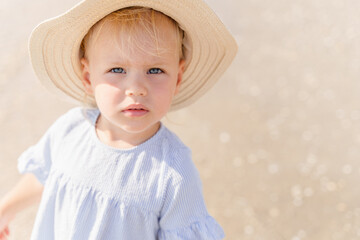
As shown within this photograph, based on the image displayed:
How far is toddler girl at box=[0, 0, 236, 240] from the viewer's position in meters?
1.27

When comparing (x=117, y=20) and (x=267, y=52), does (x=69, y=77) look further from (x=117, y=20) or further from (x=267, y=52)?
(x=267, y=52)

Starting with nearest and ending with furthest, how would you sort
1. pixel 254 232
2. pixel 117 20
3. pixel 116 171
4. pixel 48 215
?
1. pixel 117 20
2. pixel 116 171
3. pixel 48 215
4. pixel 254 232

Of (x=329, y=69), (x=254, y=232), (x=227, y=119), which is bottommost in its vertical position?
(x=254, y=232)

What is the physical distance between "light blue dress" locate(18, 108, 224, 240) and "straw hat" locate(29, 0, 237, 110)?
200 mm

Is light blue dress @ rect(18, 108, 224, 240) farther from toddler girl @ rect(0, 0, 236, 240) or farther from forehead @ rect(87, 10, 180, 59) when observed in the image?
forehead @ rect(87, 10, 180, 59)

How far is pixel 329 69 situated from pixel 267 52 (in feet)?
1.36

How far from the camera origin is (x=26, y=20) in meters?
3.30

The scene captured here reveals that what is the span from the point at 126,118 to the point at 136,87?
0.10m

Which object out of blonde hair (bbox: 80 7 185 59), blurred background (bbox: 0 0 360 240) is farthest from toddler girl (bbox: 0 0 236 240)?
blurred background (bbox: 0 0 360 240)

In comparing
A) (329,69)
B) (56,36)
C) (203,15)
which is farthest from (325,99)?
(56,36)

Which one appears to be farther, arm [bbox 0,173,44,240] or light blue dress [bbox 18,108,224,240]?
arm [bbox 0,173,44,240]

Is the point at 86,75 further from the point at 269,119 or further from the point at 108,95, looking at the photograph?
the point at 269,119

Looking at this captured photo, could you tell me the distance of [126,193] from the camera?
1357mm

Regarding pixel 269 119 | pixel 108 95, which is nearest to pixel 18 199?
pixel 108 95
